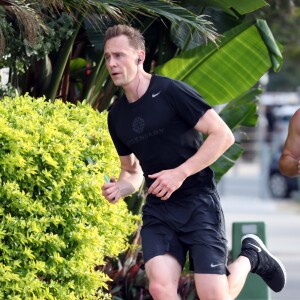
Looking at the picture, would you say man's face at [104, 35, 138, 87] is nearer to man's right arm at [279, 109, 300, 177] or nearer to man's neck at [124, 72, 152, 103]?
man's neck at [124, 72, 152, 103]

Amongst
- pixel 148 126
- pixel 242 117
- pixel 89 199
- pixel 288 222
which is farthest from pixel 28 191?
pixel 288 222

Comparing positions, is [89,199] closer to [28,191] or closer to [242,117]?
[28,191]

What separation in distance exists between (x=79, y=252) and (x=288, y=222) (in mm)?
13741

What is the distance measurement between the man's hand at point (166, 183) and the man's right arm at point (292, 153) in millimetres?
891

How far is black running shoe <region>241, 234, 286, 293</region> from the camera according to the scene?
263 inches

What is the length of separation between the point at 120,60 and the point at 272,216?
50.8 feet

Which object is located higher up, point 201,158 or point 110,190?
point 201,158

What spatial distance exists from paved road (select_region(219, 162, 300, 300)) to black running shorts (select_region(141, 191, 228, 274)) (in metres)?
3.31

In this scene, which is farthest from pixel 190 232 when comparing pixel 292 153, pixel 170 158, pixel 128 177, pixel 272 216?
pixel 272 216

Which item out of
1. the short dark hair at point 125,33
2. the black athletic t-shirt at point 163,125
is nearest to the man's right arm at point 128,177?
the black athletic t-shirt at point 163,125

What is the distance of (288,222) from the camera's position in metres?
19.9

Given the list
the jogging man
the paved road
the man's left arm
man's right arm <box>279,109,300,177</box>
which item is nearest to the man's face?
the jogging man

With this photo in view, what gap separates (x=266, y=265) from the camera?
6.72m

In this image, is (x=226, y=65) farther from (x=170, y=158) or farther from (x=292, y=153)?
(x=170, y=158)
